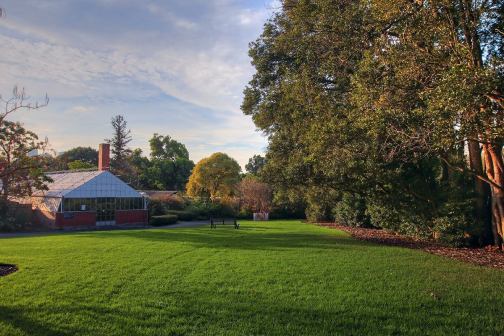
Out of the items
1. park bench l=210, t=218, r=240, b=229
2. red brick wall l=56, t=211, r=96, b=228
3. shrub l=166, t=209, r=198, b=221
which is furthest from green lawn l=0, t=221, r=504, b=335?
shrub l=166, t=209, r=198, b=221

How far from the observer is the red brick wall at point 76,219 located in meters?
36.8

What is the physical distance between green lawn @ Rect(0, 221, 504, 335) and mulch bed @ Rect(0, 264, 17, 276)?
1.55 feet

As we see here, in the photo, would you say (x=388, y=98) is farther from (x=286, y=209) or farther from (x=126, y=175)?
(x=126, y=175)

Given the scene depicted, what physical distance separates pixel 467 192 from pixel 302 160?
7.06 meters

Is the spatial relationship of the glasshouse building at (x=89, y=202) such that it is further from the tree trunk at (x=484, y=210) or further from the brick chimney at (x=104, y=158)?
the tree trunk at (x=484, y=210)

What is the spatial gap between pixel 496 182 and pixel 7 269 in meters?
15.7

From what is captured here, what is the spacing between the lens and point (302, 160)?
58.4ft

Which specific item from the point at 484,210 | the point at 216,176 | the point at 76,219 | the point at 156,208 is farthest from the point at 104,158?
the point at 484,210

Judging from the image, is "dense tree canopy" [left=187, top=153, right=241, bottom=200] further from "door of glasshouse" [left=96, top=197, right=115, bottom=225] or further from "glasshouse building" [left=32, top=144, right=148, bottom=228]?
"door of glasshouse" [left=96, top=197, right=115, bottom=225]

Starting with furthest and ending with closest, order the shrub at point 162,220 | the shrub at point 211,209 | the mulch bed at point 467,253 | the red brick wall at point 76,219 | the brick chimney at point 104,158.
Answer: the shrub at point 211,209, the brick chimney at point 104,158, the shrub at point 162,220, the red brick wall at point 76,219, the mulch bed at point 467,253

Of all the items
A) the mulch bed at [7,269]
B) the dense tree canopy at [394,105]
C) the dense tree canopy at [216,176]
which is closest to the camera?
the dense tree canopy at [394,105]

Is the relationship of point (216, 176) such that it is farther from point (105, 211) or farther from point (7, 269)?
point (7, 269)

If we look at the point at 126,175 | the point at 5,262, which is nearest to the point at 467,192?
the point at 5,262

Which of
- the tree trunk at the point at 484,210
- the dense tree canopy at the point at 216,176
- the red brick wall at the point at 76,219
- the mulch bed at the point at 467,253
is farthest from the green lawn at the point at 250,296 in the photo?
the dense tree canopy at the point at 216,176
